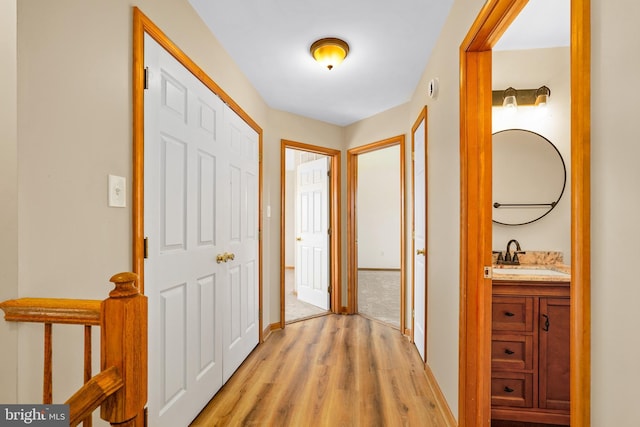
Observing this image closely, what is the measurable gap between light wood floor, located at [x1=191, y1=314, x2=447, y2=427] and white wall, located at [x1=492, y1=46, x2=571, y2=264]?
1245 mm

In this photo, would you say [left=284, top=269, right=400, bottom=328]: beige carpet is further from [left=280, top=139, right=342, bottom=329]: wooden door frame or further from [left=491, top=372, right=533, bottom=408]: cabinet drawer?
[left=491, top=372, right=533, bottom=408]: cabinet drawer

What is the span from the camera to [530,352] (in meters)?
1.68

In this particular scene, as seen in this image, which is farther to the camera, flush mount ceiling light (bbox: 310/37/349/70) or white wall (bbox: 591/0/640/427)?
flush mount ceiling light (bbox: 310/37/349/70)

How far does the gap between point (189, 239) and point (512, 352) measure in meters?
1.98

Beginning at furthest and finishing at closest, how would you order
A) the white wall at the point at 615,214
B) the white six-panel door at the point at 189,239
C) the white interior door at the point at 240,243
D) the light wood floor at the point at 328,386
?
the white interior door at the point at 240,243
the light wood floor at the point at 328,386
the white six-panel door at the point at 189,239
the white wall at the point at 615,214

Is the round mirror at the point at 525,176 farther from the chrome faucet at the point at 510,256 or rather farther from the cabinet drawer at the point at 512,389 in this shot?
the cabinet drawer at the point at 512,389

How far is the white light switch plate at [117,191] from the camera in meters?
1.18

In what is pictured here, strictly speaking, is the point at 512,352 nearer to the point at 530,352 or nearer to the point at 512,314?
the point at 530,352

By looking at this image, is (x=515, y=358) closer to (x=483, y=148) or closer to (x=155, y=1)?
(x=483, y=148)

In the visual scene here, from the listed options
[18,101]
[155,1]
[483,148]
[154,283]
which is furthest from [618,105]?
[155,1]

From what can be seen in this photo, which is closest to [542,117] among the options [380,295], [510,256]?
[510,256]

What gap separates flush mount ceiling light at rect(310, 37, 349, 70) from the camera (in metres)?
2.08

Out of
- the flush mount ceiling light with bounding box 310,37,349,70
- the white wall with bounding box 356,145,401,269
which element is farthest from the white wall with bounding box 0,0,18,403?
the white wall with bounding box 356,145,401,269

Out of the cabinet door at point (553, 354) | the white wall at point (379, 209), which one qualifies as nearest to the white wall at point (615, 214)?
the cabinet door at point (553, 354)
